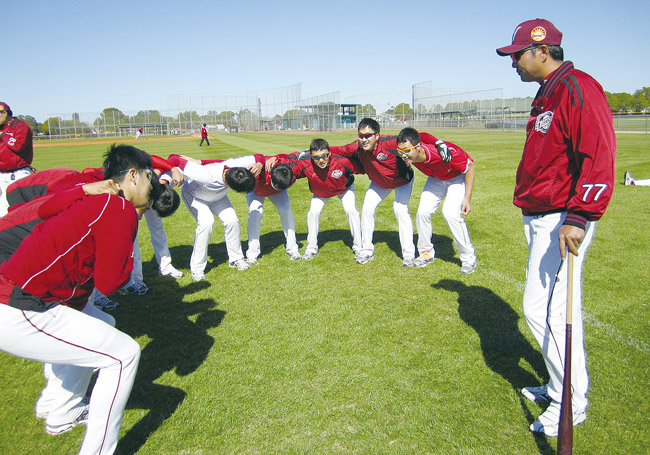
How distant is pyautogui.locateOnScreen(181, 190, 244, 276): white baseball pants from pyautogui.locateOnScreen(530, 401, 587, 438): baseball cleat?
415 cm

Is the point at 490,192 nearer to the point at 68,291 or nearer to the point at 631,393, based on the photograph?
the point at 631,393

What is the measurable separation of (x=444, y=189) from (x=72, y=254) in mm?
4705

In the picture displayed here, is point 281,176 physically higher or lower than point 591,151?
lower

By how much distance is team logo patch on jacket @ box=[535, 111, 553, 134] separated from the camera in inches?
98.7

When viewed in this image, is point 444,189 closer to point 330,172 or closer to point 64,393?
point 330,172

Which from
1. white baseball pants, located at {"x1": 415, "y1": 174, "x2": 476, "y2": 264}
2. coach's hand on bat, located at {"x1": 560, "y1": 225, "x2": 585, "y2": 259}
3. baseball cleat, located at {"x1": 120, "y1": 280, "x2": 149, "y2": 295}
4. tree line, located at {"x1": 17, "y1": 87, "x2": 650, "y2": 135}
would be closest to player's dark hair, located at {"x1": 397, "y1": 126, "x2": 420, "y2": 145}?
white baseball pants, located at {"x1": 415, "y1": 174, "x2": 476, "y2": 264}

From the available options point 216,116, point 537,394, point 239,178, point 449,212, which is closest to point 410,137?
point 449,212

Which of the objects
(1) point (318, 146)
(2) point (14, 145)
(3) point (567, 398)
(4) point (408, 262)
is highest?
(2) point (14, 145)

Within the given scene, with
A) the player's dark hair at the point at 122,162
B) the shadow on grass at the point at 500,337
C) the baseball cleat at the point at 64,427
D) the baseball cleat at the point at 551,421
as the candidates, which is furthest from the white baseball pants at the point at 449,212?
the baseball cleat at the point at 64,427

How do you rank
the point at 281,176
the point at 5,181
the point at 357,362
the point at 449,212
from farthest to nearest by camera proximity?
1. the point at 5,181
2. the point at 281,176
3. the point at 449,212
4. the point at 357,362

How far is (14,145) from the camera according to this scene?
606 centimetres

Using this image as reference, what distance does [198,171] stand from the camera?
17.3 feet

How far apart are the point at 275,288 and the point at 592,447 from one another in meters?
3.48

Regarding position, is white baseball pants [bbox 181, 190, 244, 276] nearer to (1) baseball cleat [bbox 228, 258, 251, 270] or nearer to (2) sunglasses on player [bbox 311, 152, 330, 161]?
(1) baseball cleat [bbox 228, 258, 251, 270]
